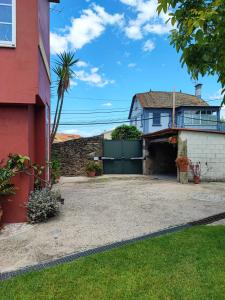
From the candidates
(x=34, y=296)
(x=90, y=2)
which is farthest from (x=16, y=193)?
(x=90, y=2)

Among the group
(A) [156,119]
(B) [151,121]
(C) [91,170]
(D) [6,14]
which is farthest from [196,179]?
(A) [156,119]

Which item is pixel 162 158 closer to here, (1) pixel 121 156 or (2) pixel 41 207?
(1) pixel 121 156

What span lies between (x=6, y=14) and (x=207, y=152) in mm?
10377


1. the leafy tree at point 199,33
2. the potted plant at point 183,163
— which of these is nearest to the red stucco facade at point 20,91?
the leafy tree at point 199,33

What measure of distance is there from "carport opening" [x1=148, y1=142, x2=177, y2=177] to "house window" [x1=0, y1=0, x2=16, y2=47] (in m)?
12.3

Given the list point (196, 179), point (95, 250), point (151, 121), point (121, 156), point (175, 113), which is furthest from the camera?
point (175, 113)

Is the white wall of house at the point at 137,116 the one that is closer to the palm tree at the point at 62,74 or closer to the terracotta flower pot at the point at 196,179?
the palm tree at the point at 62,74

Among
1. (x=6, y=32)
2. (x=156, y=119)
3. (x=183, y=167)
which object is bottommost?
(x=183, y=167)

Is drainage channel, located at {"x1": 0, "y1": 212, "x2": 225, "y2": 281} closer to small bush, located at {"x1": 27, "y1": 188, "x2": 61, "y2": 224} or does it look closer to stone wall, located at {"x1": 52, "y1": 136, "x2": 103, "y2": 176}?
small bush, located at {"x1": 27, "y1": 188, "x2": 61, "y2": 224}

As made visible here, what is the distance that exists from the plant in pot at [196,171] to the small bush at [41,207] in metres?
8.14

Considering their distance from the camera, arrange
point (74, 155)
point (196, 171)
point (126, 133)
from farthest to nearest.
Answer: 1. point (126, 133)
2. point (74, 155)
3. point (196, 171)

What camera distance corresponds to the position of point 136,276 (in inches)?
138

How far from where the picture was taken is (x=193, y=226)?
5750 millimetres

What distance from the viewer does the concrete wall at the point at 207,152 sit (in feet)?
43.2
